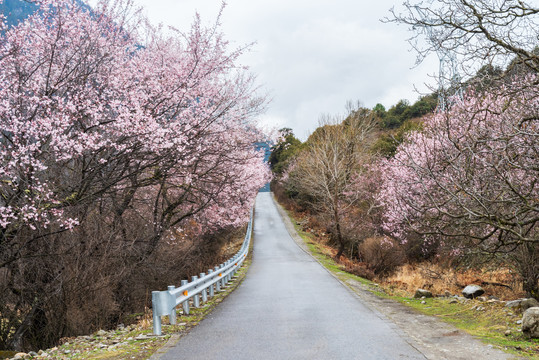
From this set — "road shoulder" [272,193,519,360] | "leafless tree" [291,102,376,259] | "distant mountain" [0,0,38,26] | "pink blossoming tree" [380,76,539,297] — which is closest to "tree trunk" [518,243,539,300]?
"pink blossoming tree" [380,76,539,297]

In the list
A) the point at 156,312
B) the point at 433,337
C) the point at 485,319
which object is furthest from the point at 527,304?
the point at 156,312

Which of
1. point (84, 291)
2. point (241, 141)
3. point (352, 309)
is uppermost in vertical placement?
point (241, 141)

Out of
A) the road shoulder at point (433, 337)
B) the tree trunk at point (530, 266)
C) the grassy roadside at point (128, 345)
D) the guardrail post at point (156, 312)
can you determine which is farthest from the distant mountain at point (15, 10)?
the tree trunk at point (530, 266)

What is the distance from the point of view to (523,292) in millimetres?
13422

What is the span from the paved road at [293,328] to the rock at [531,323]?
2.09 meters

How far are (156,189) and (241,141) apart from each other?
A: 16.8 ft

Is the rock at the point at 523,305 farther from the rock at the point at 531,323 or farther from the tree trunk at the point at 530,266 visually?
the tree trunk at the point at 530,266

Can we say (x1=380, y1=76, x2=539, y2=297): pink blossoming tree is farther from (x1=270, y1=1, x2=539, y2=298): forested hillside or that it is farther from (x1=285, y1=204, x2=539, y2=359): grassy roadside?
(x1=285, y1=204, x2=539, y2=359): grassy roadside

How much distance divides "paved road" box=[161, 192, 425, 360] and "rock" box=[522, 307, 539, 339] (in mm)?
2089

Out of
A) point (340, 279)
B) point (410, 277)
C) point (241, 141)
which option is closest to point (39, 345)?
point (241, 141)

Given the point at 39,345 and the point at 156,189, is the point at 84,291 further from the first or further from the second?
the point at 156,189

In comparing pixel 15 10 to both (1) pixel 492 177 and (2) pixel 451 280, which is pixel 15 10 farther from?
(2) pixel 451 280

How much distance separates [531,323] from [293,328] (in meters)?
4.01

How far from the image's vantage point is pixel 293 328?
322 inches
